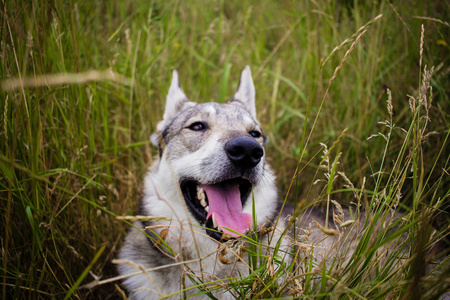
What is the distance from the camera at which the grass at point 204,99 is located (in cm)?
154

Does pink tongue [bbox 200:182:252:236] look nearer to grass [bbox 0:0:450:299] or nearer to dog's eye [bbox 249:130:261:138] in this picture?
grass [bbox 0:0:450:299]

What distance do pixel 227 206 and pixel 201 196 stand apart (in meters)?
0.24

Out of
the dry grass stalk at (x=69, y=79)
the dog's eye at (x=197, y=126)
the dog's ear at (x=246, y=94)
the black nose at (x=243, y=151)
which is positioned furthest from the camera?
the dog's ear at (x=246, y=94)

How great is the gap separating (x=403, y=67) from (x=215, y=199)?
335 centimetres

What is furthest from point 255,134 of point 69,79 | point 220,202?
point 69,79

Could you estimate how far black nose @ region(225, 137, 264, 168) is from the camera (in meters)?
2.12

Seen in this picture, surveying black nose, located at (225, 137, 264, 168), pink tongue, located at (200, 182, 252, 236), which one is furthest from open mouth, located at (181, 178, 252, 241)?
black nose, located at (225, 137, 264, 168)

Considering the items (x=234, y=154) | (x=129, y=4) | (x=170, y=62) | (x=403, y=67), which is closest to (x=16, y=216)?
(x=234, y=154)

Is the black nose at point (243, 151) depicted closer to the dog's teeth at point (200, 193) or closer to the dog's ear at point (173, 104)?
the dog's teeth at point (200, 193)

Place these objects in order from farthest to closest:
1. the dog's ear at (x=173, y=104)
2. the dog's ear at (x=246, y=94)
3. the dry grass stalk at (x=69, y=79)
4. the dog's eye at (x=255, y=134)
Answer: the dog's ear at (x=246, y=94), the dog's ear at (x=173, y=104), the dog's eye at (x=255, y=134), the dry grass stalk at (x=69, y=79)

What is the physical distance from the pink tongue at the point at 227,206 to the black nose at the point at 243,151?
282 mm

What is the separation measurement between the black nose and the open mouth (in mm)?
264

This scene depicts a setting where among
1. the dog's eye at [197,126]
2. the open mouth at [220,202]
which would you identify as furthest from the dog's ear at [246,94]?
the open mouth at [220,202]

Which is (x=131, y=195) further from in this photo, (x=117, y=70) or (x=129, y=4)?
(x=129, y=4)
